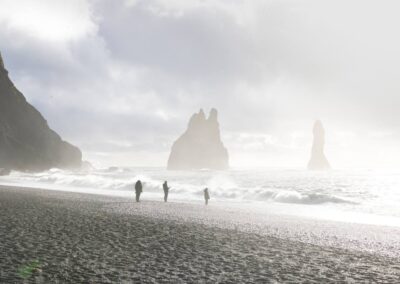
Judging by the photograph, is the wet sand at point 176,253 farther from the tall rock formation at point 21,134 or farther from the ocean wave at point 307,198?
the tall rock formation at point 21,134

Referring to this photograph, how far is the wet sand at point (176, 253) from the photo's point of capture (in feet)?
38.8

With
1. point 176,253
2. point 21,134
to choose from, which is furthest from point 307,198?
point 21,134

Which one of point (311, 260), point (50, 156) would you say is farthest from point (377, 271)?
point (50, 156)

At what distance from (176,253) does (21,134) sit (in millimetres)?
141307

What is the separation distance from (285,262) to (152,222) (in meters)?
12.0

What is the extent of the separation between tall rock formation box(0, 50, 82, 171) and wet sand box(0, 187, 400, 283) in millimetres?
116602

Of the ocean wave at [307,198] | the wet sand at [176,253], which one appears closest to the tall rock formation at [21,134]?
the ocean wave at [307,198]

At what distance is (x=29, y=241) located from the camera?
15.9 metres

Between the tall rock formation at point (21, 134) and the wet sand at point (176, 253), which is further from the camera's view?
the tall rock formation at point (21, 134)

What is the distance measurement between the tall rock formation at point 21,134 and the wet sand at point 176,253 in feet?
383

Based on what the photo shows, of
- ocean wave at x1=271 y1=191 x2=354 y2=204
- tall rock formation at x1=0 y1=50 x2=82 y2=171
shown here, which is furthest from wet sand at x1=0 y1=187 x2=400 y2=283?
tall rock formation at x1=0 y1=50 x2=82 y2=171

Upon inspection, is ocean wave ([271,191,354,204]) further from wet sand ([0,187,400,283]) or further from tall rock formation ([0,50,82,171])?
tall rock formation ([0,50,82,171])

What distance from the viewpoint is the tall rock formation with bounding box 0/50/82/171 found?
129125 millimetres

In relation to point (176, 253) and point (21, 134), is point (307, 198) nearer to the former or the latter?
point (176, 253)
